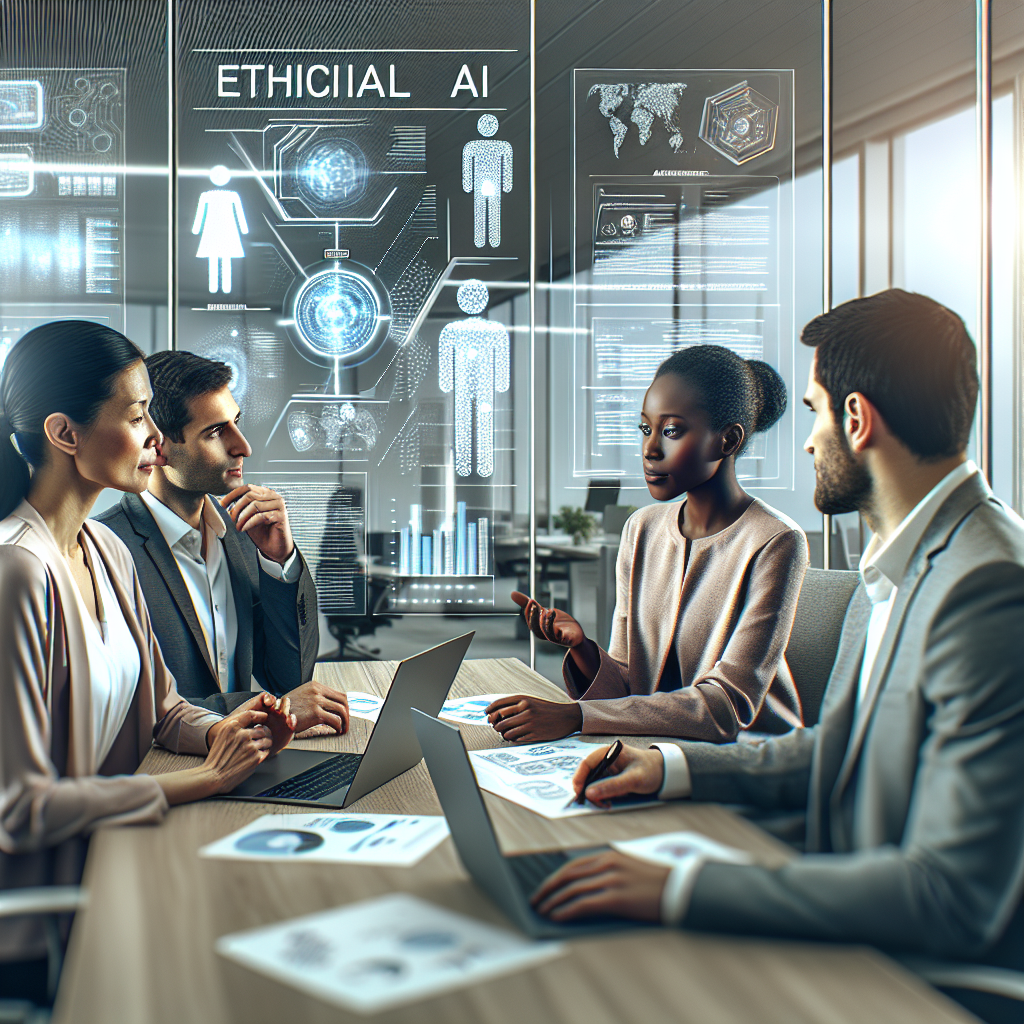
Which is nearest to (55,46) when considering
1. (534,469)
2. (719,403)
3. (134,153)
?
(134,153)

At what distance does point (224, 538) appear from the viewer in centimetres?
249

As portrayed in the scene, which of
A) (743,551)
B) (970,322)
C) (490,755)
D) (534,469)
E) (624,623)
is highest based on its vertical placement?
(970,322)

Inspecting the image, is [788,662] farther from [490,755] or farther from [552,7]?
[552,7]

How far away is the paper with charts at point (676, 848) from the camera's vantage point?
120cm

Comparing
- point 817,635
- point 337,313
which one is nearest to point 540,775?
point 817,635

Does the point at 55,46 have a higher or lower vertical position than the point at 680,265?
higher

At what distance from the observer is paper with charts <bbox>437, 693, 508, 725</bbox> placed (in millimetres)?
2037

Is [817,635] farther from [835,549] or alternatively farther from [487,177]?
[487,177]

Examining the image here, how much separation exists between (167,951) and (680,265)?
3.73 meters

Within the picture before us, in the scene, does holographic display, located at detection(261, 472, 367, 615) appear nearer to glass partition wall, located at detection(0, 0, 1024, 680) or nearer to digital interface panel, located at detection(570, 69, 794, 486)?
glass partition wall, located at detection(0, 0, 1024, 680)

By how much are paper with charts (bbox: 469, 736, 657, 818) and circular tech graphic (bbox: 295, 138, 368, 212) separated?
9.82 feet

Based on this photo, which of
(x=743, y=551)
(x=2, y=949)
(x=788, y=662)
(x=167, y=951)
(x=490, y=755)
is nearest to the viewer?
(x=167, y=951)

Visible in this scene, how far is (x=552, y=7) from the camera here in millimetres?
4047

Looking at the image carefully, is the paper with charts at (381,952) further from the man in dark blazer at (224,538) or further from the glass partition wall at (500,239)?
the glass partition wall at (500,239)
